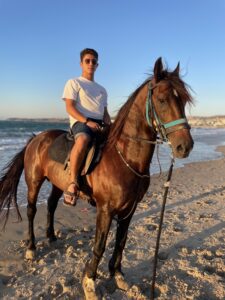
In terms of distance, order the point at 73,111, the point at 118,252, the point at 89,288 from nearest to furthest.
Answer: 1. the point at 89,288
2. the point at 73,111
3. the point at 118,252

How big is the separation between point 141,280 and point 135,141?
77.2 inches

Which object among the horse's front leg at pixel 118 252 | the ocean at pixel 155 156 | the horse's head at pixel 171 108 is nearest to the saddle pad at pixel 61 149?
the horse's front leg at pixel 118 252

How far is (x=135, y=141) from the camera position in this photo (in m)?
3.49

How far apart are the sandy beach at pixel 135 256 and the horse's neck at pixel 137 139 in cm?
165

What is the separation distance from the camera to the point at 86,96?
4145 mm

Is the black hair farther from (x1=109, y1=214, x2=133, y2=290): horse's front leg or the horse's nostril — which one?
(x1=109, y1=214, x2=133, y2=290): horse's front leg

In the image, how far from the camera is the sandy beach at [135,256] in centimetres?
381

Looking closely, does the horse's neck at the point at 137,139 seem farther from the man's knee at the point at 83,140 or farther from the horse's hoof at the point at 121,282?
the horse's hoof at the point at 121,282

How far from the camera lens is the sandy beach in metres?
3.81

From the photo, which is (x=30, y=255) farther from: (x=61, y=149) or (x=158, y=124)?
(x=158, y=124)

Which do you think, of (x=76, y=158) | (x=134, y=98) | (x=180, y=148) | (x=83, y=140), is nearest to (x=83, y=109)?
(x=83, y=140)

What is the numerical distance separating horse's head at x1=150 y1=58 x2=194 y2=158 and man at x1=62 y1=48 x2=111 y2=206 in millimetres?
1028

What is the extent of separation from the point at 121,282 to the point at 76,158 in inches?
68.3

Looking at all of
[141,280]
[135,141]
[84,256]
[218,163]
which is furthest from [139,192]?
[218,163]
